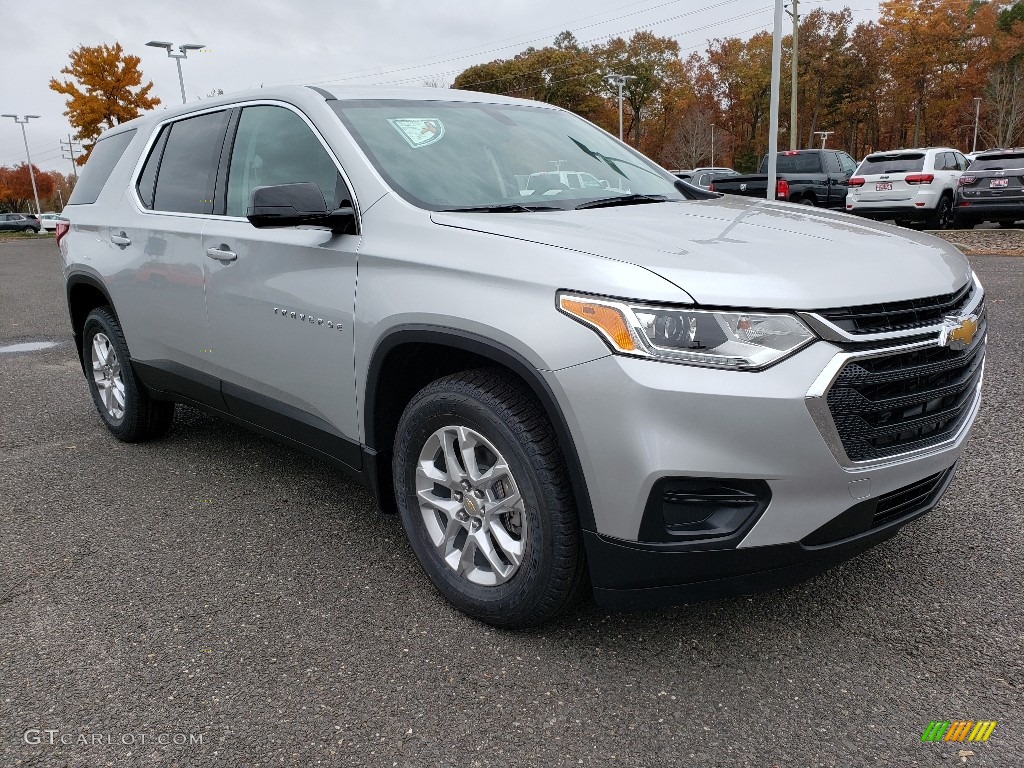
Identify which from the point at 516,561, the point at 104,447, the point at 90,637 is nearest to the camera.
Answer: the point at 516,561

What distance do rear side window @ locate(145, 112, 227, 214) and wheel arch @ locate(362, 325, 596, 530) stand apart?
146 cm

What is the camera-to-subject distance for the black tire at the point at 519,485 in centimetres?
240

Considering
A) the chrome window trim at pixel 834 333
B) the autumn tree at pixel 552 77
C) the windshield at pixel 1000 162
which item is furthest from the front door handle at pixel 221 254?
the autumn tree at pixel 552 77

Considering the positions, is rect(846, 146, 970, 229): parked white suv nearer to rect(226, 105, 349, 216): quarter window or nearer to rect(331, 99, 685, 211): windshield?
rect(331, 99, 685, 211): windshield

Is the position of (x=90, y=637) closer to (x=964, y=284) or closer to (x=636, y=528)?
(x=636, y=528)

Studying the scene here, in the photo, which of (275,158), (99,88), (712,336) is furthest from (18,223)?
(712,336)

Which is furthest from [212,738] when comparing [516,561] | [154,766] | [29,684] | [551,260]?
[551,260]

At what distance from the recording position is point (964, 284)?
267 centimetres

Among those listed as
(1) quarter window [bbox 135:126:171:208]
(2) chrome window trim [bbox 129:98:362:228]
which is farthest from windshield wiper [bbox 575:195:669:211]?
(1) quarter window [bbox 135:126:171:208]

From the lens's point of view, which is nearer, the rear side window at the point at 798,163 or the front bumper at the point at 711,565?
the front bumper at the point at 711,565

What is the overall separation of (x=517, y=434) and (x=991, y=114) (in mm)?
61582

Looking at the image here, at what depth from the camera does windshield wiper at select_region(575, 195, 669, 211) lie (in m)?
3.10

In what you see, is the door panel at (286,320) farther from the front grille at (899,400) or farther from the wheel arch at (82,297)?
the front grille at (899,400)

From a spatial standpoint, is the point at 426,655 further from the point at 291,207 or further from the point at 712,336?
the point at 291,207
